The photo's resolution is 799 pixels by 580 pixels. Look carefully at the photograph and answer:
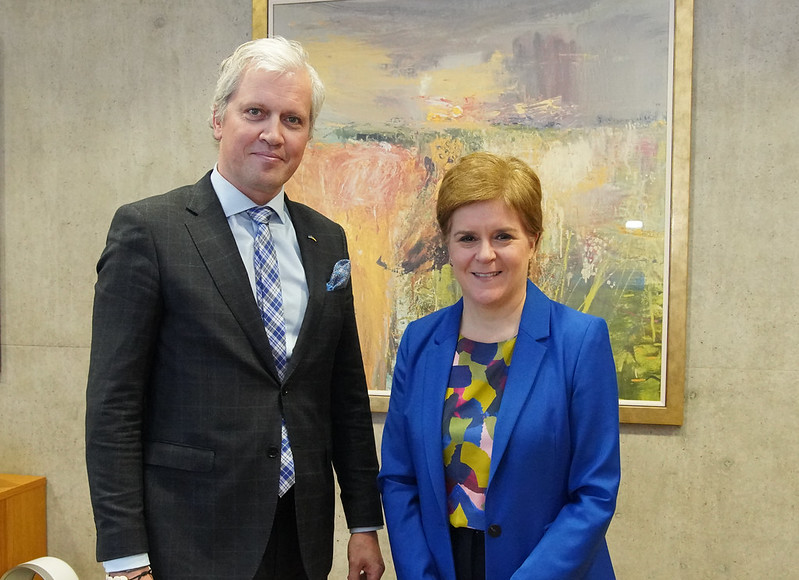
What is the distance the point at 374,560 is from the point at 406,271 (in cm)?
115

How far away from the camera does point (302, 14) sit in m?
2.69

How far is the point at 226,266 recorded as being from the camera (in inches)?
59.5

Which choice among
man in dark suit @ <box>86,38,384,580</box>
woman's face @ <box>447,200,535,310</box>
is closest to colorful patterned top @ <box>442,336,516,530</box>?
woman's face @ <box>447,200,535,310</box>

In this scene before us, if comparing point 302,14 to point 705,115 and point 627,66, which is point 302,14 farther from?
point 705,115

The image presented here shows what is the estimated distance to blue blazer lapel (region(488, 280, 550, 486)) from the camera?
4.68ft

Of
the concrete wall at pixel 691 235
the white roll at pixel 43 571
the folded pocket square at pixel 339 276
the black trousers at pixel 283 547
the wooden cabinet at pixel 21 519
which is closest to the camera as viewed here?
the black trousers at pixel 283 547

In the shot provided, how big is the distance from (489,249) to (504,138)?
116 centimetres

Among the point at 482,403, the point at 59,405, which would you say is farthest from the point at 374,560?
the point at 59,405

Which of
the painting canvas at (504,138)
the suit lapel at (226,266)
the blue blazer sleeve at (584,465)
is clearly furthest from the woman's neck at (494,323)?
the painting canvas at (504,138)

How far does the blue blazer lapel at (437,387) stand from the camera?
1.47 metres

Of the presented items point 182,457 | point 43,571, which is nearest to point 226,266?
point 182,457

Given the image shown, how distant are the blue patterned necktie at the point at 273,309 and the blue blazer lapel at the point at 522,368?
43 centimetres

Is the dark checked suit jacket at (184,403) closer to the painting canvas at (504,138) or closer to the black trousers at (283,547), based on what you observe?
the black trousers at (283,547)

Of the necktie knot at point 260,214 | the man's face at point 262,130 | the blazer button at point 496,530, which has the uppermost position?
the man's face at point 262,130
